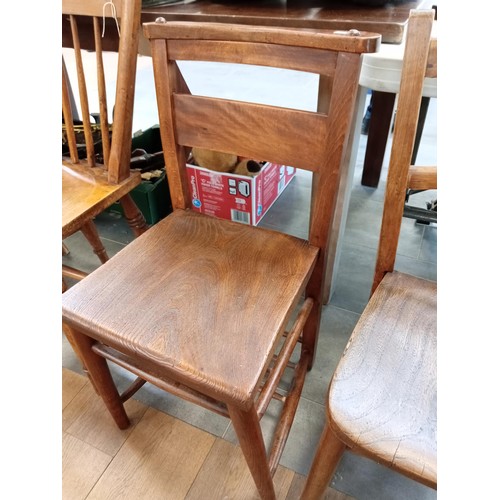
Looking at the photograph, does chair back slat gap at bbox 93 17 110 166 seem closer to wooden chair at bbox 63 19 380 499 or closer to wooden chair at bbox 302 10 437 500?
wooden chair at bbox 63 19 380 499

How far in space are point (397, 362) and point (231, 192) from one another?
3.09ft

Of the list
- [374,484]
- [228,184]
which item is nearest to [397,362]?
[374,484]

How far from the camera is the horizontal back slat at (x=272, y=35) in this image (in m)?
0.55

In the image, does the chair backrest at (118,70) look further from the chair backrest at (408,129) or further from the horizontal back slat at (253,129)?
the chair backrest at (408,129)

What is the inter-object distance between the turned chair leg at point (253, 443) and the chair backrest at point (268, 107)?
0.33 metres

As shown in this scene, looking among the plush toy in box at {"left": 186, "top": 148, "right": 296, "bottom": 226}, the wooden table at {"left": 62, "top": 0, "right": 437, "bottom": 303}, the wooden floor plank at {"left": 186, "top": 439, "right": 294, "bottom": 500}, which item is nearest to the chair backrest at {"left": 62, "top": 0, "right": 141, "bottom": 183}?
the wooden table at {"left": 62, "top": 0, "right": 437, "bottom": 303}

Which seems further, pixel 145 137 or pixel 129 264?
pixel 145 137

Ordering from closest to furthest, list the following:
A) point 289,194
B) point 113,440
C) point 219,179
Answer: point 113,440 < point 219,179 < point 289,194

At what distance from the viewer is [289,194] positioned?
5.81 ft

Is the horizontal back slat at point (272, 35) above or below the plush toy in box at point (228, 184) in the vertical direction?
above

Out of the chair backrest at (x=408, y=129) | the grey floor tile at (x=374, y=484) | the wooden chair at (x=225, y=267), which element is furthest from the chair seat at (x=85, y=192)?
the grey floor tile at (x=374, y=484)
